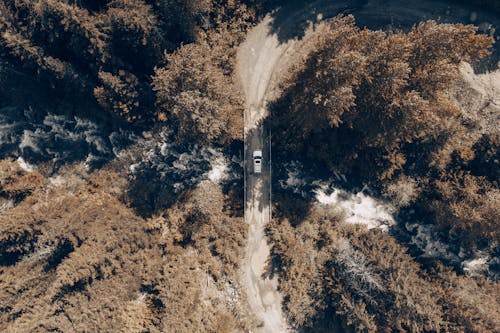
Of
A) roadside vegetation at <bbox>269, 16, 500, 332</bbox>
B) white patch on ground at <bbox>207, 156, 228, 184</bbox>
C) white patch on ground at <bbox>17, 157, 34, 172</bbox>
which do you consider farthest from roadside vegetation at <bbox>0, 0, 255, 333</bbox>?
roadside vegetation at <bbox>269, 16, 500, 332</bbox>

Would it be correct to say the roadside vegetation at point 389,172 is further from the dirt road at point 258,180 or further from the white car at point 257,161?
the white car at point 257,161

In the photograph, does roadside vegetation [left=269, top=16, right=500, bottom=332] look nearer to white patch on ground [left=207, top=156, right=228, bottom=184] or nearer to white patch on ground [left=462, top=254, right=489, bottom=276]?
white patch on ground [left=462, top=254, right=489, bottom=276]

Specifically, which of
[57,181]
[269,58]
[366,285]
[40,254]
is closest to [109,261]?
[40,254]

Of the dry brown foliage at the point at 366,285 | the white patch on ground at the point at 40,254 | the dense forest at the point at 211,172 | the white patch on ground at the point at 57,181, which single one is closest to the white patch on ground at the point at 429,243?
the dense forest at the point at 211,172

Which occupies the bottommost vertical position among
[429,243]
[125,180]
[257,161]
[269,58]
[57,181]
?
[429,243]

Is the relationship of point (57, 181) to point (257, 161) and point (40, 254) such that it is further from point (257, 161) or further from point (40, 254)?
point (257, 161)

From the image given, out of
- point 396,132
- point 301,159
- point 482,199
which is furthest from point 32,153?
point 482,199

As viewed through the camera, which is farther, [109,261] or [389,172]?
[389,172]
